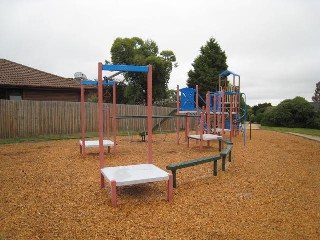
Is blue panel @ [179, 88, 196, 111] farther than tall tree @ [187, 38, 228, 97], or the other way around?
tall tree @ [187, 38, 228, 97]

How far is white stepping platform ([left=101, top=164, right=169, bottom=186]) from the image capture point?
4531mm

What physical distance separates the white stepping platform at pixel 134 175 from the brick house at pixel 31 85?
47.2 ft

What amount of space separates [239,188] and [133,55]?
2334 cm

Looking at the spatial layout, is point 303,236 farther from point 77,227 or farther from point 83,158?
point 83,158

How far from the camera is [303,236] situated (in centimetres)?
334

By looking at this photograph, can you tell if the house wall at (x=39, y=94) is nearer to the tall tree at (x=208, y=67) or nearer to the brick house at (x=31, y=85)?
the brick house at (x=31, y=85)

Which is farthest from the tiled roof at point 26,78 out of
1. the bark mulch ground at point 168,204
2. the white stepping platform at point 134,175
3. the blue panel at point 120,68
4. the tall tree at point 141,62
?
the white stepping platform at point 134,175

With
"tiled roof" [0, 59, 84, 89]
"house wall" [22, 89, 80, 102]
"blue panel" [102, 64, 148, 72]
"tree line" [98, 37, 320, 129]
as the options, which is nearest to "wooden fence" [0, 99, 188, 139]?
"tiled roof" [0, 59, 84, 89]

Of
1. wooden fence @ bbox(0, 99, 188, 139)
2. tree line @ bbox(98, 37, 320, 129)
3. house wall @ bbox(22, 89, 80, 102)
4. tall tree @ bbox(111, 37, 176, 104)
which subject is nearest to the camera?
wooden fence @ bbox(0, 99, 188, 139)

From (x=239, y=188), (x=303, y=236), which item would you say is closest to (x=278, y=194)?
(x=239, y=188)

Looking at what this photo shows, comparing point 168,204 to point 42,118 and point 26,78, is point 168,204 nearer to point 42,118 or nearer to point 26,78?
point 42,118

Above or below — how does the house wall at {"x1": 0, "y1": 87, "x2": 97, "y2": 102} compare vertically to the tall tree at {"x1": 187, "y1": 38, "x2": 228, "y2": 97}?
below

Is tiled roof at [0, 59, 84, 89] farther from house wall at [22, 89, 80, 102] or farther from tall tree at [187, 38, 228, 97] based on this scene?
tall tree at [187, 38, 228, 97]

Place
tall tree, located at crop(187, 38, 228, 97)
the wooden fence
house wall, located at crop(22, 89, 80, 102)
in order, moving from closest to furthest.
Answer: the wooden fence → house wall, located at crop(22, 89, 80, 102) → tall tree, located at crop(187, 38, 228, 97)
